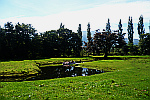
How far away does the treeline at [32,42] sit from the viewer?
74500 millimetres

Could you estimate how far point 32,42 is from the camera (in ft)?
263

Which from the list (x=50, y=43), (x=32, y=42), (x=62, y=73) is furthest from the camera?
(x=50, y=43)

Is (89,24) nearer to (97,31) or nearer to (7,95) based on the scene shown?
(97,31)

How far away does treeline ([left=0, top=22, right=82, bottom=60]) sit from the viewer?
244 ft

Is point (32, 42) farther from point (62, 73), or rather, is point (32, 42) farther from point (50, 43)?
point (62, 73)

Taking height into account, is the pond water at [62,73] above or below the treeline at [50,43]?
below

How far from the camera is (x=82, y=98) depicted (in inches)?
470

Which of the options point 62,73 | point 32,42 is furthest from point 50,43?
point 62,73

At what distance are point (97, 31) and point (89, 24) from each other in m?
64.8

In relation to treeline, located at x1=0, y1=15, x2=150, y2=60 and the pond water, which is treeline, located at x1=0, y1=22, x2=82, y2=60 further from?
the pond water

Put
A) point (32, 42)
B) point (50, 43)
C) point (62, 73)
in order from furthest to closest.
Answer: point (50, 43), point (32, 42), point (62, 73)

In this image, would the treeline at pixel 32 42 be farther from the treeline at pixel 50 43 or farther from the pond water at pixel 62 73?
the pond water at pixel 62 73

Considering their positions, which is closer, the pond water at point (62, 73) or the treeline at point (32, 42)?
the pond water at point (62, 73)

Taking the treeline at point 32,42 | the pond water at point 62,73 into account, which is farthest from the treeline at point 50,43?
the pond water at point 62,73
